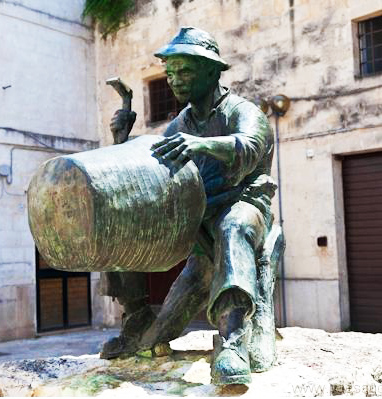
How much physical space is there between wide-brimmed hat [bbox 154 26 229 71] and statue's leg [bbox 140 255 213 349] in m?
1.22

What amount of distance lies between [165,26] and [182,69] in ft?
28.2

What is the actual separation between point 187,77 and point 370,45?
646cm

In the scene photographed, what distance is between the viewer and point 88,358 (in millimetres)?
4102

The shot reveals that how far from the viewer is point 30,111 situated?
38.2 ft

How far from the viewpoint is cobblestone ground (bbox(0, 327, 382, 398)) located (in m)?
3.11

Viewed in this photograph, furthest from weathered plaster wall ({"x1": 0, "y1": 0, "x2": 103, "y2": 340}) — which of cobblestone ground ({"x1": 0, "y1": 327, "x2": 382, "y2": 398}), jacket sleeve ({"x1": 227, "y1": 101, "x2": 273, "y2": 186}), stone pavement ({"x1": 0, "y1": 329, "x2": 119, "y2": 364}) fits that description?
jacket sleeve ({"x1": 227, "y1": 101, "x2": 273, "y2": 186})

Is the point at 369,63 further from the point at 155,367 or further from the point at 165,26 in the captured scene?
the point at 155,367

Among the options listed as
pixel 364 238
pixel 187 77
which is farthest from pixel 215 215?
pixel 364 238

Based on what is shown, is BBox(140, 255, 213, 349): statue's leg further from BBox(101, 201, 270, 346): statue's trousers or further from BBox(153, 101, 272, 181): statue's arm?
BBox(153, 101, 272, 181): statue's arm

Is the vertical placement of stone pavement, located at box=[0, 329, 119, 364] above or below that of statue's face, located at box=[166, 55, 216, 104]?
below

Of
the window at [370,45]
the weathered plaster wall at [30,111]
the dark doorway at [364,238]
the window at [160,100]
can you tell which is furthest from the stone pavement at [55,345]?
the window at [370,45]

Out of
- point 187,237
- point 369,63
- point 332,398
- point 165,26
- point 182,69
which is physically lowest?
point 332,398

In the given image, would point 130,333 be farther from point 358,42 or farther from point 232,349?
point 358,42

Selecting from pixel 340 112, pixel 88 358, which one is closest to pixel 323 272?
pixel 340 112
